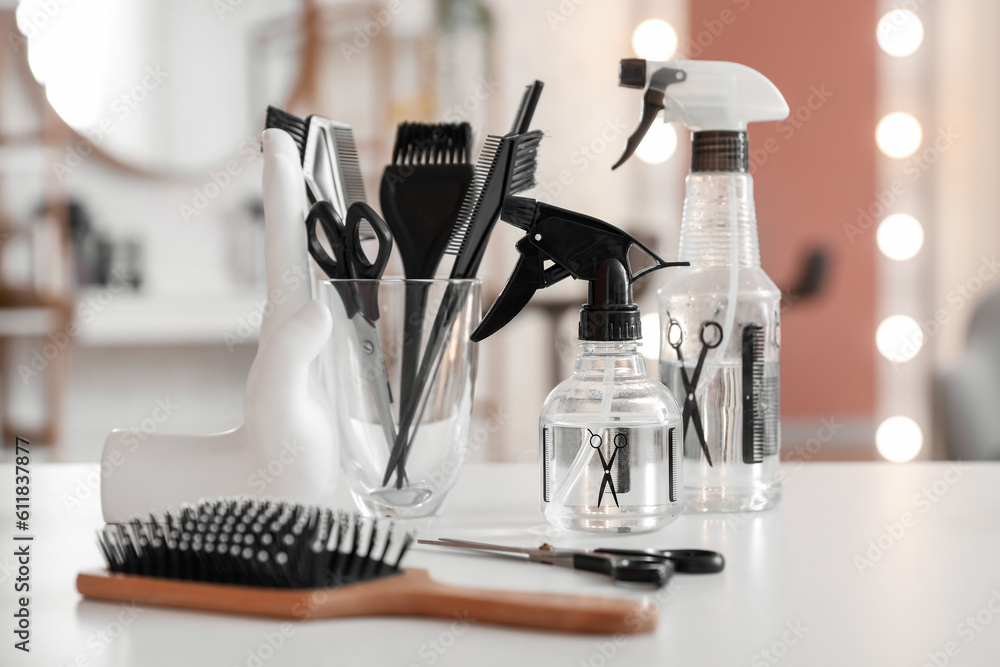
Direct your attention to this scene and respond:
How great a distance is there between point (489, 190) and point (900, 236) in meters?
1.49

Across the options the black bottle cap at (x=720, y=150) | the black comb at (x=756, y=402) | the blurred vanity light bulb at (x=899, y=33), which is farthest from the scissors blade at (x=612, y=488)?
the blurred vanity light bulb at (x=899, y=33)

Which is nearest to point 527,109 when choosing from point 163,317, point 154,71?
point 163,317

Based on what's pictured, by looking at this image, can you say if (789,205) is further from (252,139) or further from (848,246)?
(252,139)

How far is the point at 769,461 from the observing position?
0.53 metres

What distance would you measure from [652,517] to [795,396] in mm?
1405

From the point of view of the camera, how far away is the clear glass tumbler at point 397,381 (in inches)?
18.9

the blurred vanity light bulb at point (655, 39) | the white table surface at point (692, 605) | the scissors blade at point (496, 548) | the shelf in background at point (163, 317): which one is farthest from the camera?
the blurred vanity light bulb at point (655, 39)

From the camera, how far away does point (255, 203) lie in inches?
71.8

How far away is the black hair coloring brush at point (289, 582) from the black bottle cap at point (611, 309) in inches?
6.1

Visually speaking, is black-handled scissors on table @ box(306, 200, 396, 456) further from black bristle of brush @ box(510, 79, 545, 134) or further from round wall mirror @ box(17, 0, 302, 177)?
round wall mirror @ box(17, 0, 302, 177)

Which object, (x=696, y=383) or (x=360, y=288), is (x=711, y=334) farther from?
(x=360, y=288)

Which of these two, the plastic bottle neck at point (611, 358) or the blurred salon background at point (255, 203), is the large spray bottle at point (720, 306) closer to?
the plastic bottle neck at point (611, 358)

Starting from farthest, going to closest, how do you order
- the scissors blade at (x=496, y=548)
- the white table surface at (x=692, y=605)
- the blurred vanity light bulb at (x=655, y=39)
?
the blurred vanity light bulb at (x=655, y=39)
the scissors blade at (x=496, y=548)
the white table surface at (x=692, y=605)

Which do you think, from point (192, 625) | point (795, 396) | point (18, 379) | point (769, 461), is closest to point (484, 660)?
point (192, 625)
